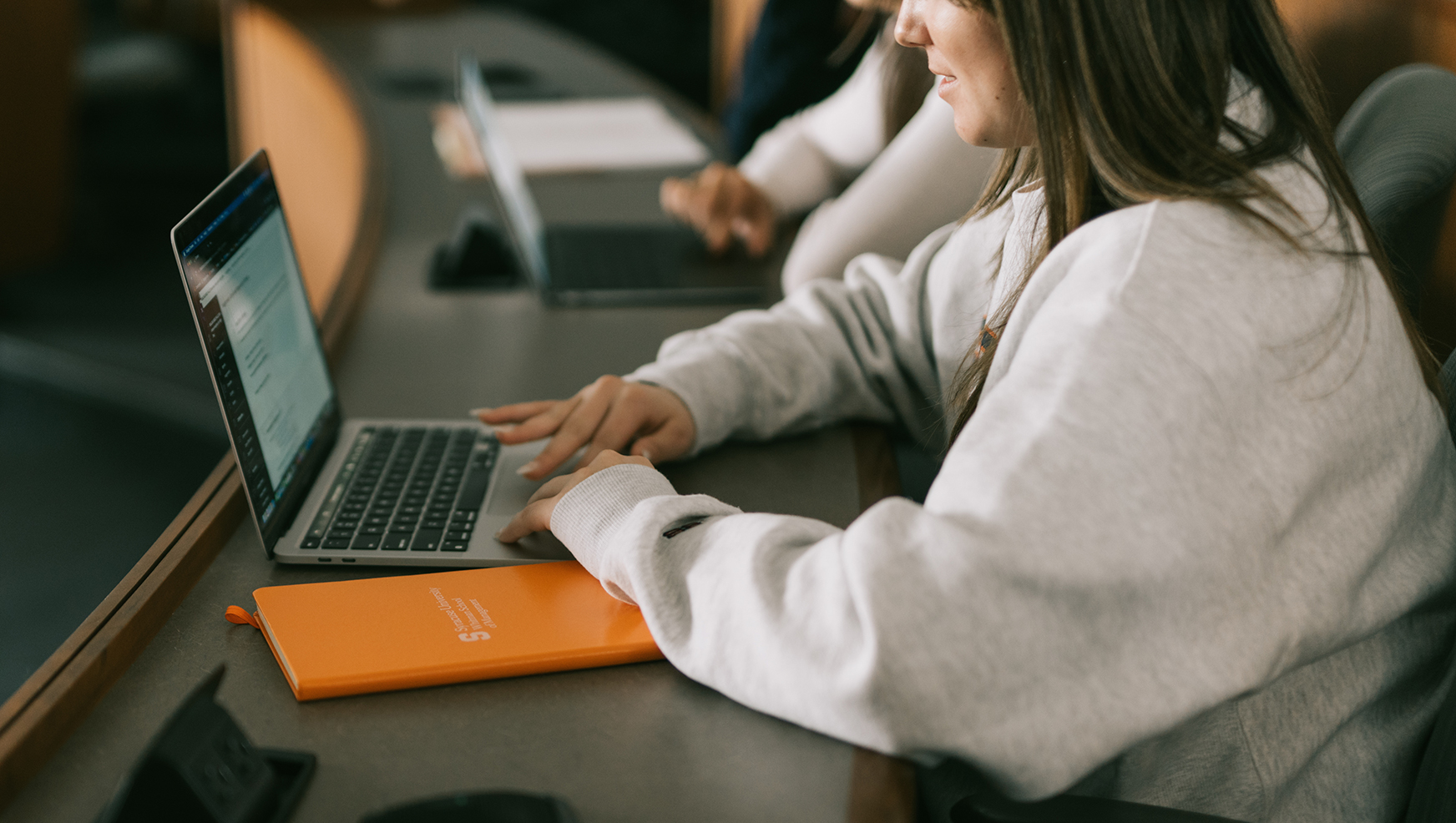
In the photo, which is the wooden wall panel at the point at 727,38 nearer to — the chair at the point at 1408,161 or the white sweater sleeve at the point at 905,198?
the white sweater sleeve at the point at 905,198

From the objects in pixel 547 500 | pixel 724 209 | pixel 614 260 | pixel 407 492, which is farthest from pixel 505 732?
pixel 724 209

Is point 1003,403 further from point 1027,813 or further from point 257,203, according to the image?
point 257,203

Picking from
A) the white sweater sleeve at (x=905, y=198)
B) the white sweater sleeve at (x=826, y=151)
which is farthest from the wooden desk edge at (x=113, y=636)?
the white sweater sleeve at (x=826, y=151)

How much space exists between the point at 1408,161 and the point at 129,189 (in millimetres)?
3859

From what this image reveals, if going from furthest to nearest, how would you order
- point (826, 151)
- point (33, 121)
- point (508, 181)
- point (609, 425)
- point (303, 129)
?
point (33, 121) → point (303, 129) → point (826, 151) → point (508, 181) → point (609, 425)

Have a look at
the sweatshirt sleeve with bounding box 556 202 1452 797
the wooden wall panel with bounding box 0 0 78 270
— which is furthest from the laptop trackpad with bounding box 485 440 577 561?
the wooden wall panel with bounding box 0 0 78 270

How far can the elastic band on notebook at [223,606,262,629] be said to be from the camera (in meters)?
0.73

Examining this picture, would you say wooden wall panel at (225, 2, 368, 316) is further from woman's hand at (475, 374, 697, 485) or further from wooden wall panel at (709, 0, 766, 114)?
wooden wall panel at (709, 0, 766, 114)

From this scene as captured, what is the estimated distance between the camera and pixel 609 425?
36.5 inches

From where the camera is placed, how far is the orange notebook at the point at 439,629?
67cm

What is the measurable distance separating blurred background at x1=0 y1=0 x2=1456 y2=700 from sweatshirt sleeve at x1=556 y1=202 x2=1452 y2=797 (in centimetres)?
37

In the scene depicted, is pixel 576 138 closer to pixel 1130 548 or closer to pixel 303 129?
pixel 303 129

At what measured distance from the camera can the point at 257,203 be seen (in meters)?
0.85

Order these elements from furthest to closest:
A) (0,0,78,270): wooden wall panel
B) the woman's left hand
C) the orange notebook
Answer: (0,0,78,270): wooden wall panel, the woman's left hand, the orange notebook
